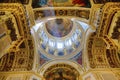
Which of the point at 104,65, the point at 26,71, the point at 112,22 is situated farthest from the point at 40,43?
the point at 112,22

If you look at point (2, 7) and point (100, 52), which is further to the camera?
point (100, 52)

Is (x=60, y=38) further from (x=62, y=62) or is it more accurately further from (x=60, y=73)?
(x=60, y=73)

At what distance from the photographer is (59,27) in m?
19.7

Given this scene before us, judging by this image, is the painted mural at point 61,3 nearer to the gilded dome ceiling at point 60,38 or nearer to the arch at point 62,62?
the gilded dome ceiling at point 60,38

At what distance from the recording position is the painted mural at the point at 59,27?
18.7m

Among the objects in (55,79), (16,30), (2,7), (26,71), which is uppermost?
(2,7)

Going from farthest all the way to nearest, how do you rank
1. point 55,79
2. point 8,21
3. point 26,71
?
1. point 55,79
2. point 26,71
3. point 8,21

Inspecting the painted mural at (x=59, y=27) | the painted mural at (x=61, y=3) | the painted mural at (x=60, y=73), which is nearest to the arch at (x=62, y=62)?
the painted mural at (x=60, y=73)

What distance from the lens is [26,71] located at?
1367 cm

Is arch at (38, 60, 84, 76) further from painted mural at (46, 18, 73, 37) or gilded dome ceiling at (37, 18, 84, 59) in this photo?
painted mural at (46, 18, 73, 37)

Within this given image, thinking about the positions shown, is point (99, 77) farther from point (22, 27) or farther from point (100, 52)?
point (22, 27)

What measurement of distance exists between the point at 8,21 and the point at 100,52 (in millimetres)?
7874

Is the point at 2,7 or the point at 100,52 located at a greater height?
the point at 2,7

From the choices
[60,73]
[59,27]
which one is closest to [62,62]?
[60,73]
